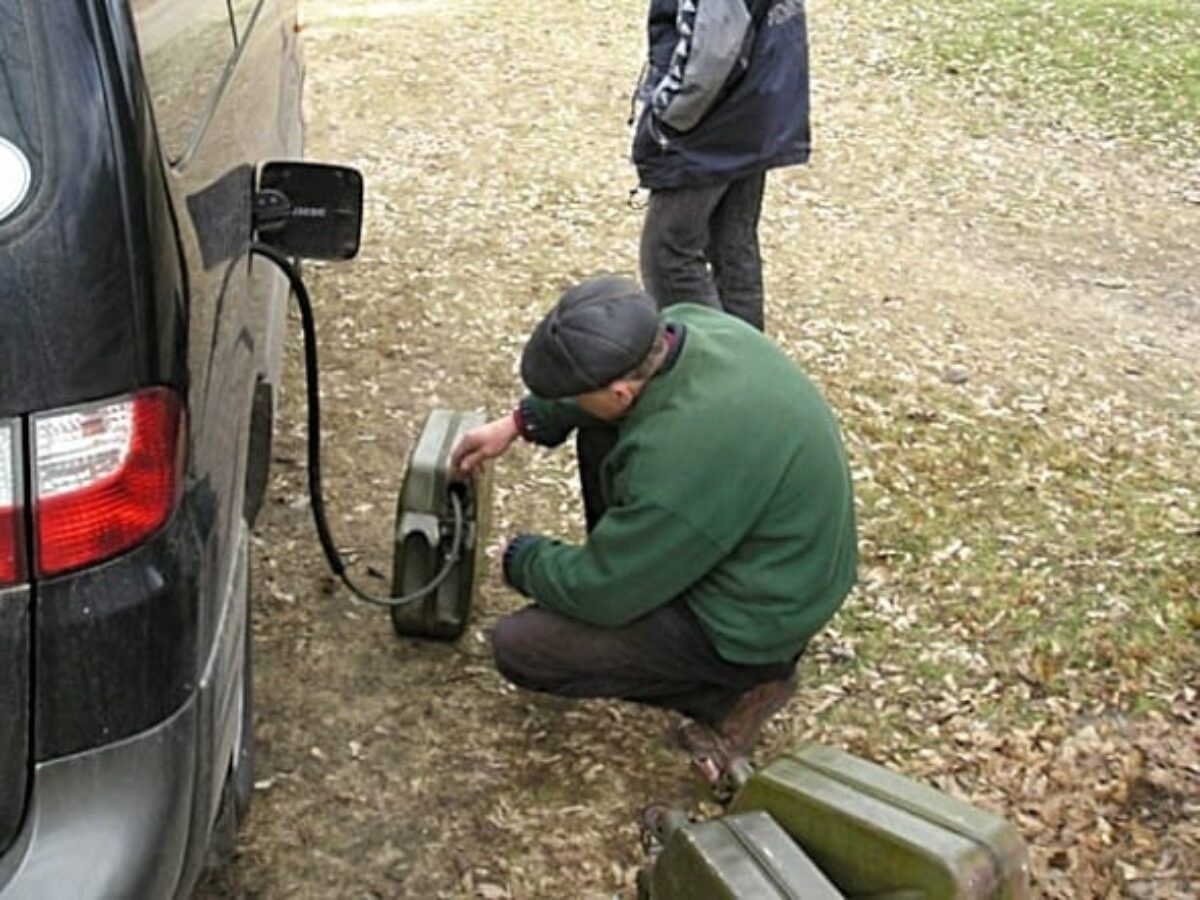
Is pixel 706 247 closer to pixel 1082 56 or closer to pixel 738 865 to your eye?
pixel 738 865

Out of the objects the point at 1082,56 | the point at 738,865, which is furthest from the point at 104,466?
the point at 1082,56

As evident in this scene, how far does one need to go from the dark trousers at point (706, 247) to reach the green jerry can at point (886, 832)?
2.05 m

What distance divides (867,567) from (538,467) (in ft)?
3.43

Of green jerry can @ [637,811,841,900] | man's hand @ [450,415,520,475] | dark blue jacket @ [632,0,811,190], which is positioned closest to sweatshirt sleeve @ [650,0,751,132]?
dark blue jacket @ [632,0,811,190]

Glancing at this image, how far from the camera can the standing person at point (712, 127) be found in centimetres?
398

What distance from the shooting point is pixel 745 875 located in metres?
2.39

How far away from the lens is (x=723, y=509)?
113 inches

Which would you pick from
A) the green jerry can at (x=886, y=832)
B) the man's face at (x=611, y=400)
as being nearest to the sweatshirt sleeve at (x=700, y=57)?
the man's face at (x=611, y=400)

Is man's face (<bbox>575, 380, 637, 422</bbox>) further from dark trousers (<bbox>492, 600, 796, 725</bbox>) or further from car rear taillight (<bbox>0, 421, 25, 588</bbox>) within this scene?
car rear taillight (<bbox>0, 421, 25, 588</bbox>)

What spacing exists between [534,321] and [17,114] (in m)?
3.90

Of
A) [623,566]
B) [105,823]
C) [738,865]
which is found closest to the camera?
[105,823]

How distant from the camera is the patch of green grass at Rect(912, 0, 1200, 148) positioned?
8.62 meters

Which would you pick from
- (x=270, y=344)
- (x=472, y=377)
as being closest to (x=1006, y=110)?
(x=472, y=377)

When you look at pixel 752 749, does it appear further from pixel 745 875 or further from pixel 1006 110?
Answer: pixel 1006 110
